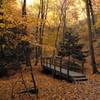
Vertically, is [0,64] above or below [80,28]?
below

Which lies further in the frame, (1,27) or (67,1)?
(67,1)

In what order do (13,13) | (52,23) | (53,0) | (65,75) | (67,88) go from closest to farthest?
(13,13) → (67,88) → (65,75) → (53,0) → (52,23)

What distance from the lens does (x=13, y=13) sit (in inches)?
575

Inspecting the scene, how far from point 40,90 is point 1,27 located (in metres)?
5.19

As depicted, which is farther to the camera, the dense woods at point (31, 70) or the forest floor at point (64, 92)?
the dense woods at point (31, 70)

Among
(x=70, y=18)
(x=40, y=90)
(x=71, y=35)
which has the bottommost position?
(x=40, y=90)

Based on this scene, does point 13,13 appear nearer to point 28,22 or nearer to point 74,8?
point 28,22

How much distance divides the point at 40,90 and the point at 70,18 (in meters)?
36.2

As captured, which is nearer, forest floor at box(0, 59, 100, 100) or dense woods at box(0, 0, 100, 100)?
forest floor at box(0, 59, 100, 100)

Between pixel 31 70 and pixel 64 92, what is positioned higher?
pixel 31 70

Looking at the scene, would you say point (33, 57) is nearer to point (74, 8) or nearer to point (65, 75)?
point (65, 75)

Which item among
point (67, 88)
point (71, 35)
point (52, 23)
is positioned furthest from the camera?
point (52, 23)

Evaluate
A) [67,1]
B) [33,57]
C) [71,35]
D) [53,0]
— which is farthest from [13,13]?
[53,0]

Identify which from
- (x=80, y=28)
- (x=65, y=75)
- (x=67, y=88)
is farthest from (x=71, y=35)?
(x=80, y=28)
